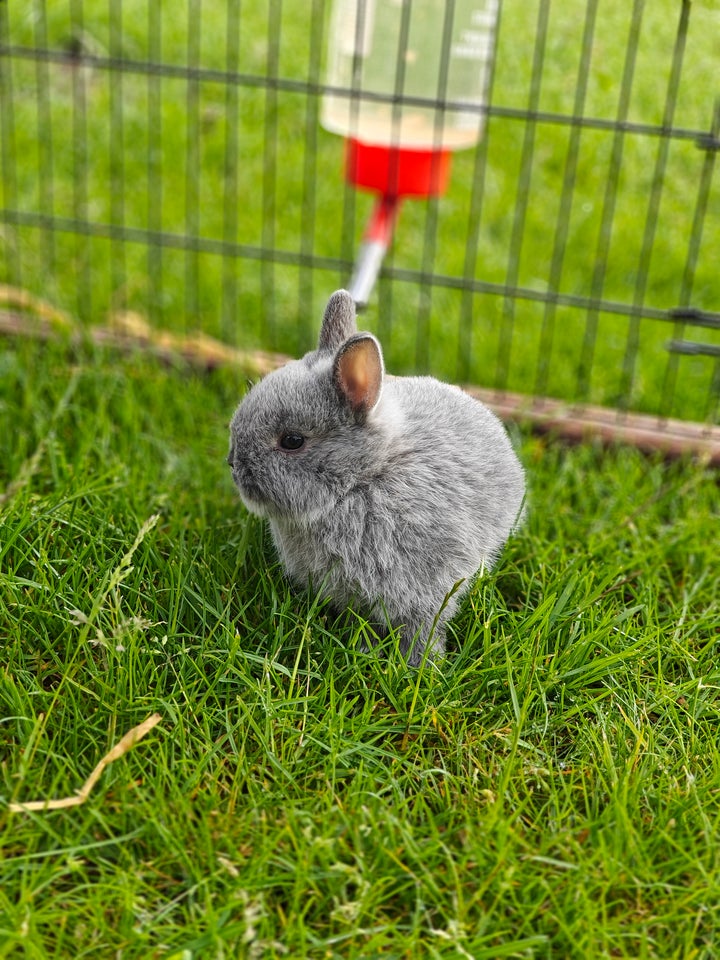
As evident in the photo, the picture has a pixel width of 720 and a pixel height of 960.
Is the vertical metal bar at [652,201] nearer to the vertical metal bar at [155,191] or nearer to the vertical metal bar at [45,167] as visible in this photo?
the vertical metal bar at [155,191]

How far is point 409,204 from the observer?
512 centimetres

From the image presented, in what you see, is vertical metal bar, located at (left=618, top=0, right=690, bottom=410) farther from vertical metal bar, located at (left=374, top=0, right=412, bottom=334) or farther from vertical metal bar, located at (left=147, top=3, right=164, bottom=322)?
vertical metal bar, located at (left=147, top=3, right=164, bottom=322)

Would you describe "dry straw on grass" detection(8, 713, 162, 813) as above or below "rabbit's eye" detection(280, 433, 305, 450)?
below

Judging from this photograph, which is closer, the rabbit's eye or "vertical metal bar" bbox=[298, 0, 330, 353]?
the rabbit's eye

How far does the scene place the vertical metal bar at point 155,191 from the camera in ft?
13.8

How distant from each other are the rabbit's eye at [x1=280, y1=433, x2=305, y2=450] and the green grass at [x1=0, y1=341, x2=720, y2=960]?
1.12 ft

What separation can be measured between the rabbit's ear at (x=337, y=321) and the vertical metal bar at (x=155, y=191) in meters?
1.62

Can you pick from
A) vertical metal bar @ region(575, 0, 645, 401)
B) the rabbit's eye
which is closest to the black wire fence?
vertical metal bar @ region(575, 0, 645, 401)

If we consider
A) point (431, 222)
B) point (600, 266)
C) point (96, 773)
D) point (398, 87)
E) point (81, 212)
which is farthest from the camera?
point (431, 222)

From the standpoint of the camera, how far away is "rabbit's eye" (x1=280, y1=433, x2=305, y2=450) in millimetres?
2318

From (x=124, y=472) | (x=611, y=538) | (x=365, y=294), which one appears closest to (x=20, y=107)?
(x=365, y=294)

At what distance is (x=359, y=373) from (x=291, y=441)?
22 cm

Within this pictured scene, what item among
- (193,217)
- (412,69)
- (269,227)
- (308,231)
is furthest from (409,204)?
(412,69)

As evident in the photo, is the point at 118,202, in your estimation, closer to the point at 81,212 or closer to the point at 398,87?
the point at 81,212
